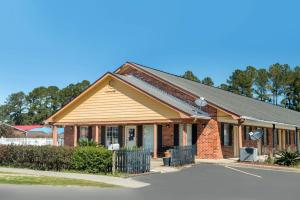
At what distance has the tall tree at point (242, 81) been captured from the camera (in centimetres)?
8638

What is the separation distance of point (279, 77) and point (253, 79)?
5004mm

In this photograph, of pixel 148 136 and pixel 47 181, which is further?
pixel 148 136

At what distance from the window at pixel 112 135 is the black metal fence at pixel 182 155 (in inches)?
331

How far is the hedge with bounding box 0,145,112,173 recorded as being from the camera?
1917 cm

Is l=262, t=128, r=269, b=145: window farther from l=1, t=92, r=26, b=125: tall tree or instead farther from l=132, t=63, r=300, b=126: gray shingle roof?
l=1, t=92, r=26, b=125: tall tree

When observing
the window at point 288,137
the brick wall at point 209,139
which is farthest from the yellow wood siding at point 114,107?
the window at point 288,137

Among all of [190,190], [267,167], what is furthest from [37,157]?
[267,167]

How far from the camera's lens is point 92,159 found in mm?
19266

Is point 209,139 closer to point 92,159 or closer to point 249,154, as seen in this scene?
point 249,154

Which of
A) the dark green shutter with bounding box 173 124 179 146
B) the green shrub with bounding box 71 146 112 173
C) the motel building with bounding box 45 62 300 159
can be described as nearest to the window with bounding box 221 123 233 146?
the motel building with bounding box 45 62 300 159

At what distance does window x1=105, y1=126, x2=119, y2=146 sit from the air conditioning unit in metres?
9.38

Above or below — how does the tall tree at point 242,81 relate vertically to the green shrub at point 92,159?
above

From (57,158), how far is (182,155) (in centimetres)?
646

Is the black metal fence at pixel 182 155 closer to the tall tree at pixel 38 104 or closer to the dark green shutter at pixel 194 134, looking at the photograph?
the dark green shutter at pixel 194 134
